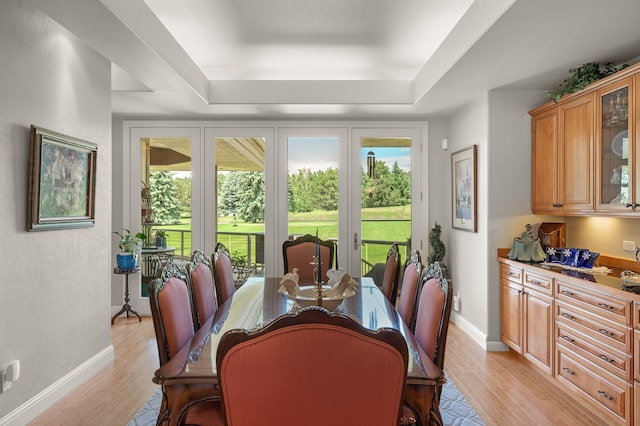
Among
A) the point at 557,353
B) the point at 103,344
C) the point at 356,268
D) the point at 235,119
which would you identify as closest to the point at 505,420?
the point at 557,353

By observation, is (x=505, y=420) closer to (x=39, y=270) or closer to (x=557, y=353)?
(x=557, y=353)

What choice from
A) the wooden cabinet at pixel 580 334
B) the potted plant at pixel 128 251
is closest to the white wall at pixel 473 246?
the wooden cabinet at pixel 580 334

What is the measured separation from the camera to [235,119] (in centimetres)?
552

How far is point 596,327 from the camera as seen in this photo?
2.85 meters

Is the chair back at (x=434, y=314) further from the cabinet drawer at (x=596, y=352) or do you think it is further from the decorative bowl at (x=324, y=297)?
the cabinet drawer at (x=596, y=352)

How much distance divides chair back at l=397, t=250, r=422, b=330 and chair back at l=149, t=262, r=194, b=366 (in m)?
1.27

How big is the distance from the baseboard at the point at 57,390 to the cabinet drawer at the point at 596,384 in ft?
11.8

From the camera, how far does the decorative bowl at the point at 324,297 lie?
2645 mm

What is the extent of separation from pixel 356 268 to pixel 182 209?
2300 millimetres

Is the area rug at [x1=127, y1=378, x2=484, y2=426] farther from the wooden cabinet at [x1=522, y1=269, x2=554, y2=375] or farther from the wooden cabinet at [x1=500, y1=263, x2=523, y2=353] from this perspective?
the wooden cabinet at [x1=500, y1=263, x2=523, y2=353]

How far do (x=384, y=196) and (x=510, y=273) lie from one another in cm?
195

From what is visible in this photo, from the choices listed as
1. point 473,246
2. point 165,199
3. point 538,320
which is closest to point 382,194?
point 473,246

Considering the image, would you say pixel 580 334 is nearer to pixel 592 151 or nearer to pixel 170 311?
pixel 592 151

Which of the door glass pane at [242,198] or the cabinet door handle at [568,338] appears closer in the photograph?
the cabinet door handle at [568,338]
